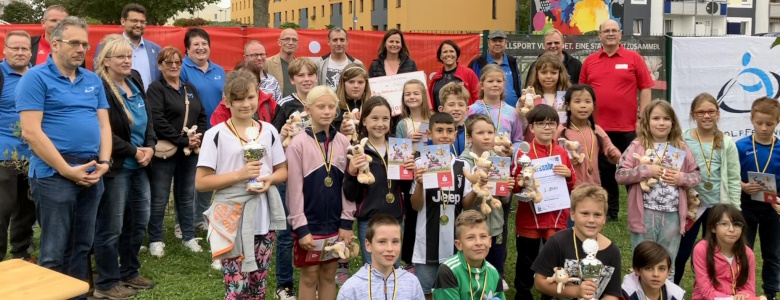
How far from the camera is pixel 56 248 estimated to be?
439 cm

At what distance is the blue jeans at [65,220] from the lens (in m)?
4.32

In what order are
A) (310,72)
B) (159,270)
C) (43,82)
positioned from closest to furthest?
1. (43,82)
2. (310,72)
3. (159,270)

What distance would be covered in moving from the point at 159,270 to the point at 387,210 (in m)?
2.36

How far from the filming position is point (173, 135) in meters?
5.83

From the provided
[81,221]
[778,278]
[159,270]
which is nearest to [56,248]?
[81,221]

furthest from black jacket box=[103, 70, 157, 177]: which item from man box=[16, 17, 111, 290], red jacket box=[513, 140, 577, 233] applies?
red jacket box=[513, 140, 577, 233]

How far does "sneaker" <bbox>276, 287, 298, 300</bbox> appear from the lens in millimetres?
5148

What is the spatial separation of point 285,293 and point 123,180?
4.62 ft

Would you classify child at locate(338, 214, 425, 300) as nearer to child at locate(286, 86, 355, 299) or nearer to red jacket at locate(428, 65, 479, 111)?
child at locate(286, 86, 355, 299)

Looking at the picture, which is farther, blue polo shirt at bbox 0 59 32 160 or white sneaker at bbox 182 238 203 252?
white sneaker at bbox 182 238 203 252

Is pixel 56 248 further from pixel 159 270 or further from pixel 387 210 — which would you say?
pixel 387 210

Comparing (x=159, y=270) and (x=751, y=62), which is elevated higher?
(x=751, y=62)

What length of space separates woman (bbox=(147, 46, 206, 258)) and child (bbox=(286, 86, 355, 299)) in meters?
1.80

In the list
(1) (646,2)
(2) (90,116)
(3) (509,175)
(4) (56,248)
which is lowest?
(4) (56,248)
